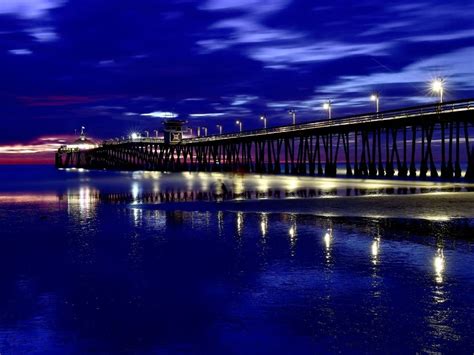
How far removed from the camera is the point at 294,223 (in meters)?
20.5

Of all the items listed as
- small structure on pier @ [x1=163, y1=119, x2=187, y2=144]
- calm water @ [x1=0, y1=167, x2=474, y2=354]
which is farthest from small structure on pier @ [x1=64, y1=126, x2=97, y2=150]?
calm water @ [x1=0, y1=167, x2=474, y2=354]

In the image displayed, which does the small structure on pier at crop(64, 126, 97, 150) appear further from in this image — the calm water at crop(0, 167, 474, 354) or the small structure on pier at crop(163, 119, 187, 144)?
the calm water at crop(0, 167, 474, 354)

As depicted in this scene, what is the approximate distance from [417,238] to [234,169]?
89.5 metres

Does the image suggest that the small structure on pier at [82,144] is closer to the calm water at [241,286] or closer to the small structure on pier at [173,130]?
the small structure on pier at [173,130]

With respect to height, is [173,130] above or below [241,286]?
above

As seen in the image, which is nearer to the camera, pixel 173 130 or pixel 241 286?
pixel 241 286

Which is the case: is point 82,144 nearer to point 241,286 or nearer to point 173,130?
point 173,130

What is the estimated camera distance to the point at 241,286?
11156 millimetres

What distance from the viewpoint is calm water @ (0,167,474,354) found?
8211mm

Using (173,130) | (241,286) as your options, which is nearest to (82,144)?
(173,130)

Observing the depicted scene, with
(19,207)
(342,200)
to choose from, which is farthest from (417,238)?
(19,207)

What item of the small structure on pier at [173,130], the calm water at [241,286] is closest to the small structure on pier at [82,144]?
the small structure on pier at [173,130]

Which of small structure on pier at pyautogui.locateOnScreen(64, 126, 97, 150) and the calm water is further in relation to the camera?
small structure on pier at pyautogui.locateOnScreen(64, 126, 97, 150)

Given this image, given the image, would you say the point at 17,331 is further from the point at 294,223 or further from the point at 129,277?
the point at 294,223
